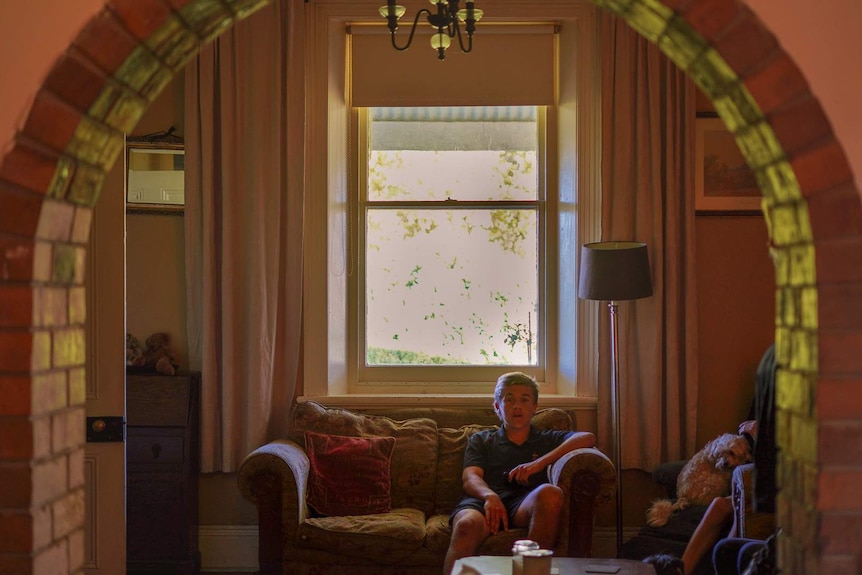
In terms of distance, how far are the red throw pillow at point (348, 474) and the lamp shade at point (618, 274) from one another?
1.19m

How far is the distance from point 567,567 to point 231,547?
2.20 meters

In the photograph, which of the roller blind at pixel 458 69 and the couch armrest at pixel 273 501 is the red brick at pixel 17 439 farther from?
the roller blind at pixel 458 69

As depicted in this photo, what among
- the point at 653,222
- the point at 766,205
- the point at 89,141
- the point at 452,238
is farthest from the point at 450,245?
the point at 89,141

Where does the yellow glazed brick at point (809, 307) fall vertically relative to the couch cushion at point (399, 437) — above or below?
above

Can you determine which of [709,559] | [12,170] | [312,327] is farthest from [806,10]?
[312,327]

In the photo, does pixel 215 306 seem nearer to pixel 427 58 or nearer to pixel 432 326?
pixel 432 326

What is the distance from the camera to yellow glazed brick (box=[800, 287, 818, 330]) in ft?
5.32

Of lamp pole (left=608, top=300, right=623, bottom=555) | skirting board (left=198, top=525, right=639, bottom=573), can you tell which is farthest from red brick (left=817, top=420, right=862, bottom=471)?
skirting board (left=198, top=525, right=639, bottom=573)

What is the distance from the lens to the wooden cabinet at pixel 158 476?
4.37 m

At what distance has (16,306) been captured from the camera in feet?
5.44

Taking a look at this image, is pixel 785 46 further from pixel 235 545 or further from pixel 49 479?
pixel 235 545

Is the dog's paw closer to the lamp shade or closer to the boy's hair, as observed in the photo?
the boy's hair

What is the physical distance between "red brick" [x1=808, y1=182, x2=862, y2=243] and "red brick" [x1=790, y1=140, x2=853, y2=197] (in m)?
0.01

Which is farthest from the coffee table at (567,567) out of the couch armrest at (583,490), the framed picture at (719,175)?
the framed picture at (719,175)
